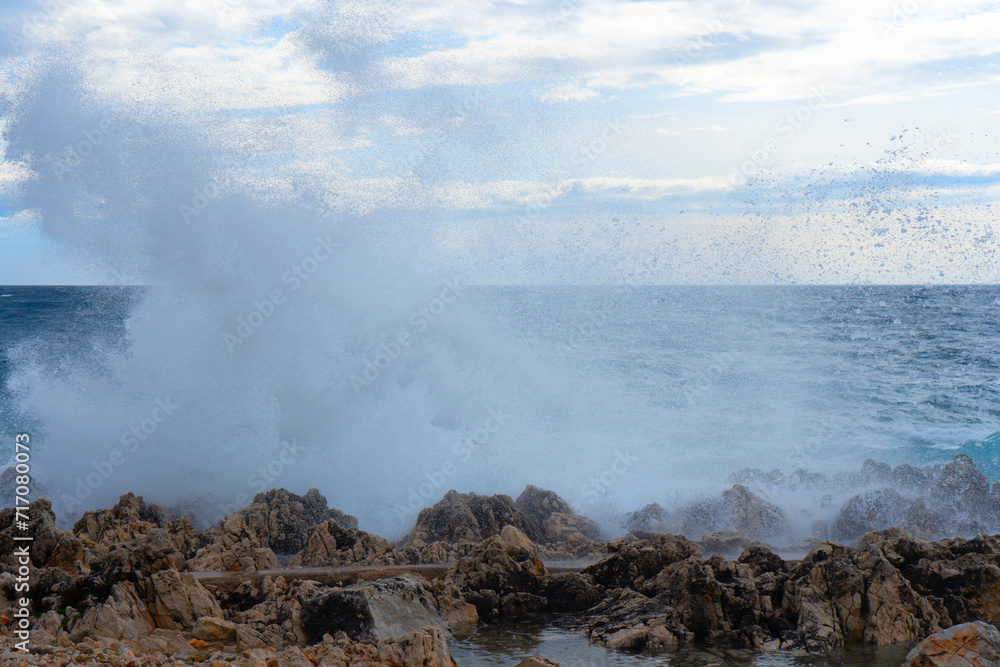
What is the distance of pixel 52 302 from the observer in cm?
4591

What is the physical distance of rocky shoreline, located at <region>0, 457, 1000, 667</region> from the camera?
22.1 feet

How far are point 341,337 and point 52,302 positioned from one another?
3654cm

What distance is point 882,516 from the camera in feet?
38.5

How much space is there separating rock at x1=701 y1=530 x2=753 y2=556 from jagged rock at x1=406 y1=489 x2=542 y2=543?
2.35 metres

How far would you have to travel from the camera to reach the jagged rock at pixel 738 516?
11844 millimetres

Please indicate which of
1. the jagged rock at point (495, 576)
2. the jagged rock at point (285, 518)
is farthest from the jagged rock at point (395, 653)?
the jagged rock at point (285, 518)

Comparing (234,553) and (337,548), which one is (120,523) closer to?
(234,553)

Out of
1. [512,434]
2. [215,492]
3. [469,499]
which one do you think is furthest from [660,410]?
[215,492]

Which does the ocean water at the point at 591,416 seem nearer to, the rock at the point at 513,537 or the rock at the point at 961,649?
the rock at the point at 513,537

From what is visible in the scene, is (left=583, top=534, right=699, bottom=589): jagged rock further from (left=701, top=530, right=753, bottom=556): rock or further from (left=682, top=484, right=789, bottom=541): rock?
(left=682, top=484, right=789, bottom=541): rock

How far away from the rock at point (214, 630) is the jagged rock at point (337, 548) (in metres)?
2.54

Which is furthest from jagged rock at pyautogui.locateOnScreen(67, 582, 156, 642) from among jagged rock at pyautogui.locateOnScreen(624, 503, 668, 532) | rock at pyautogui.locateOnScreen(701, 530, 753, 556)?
jagged rock at pyautogui.locateOnScreen(624, 503, 668, 532)

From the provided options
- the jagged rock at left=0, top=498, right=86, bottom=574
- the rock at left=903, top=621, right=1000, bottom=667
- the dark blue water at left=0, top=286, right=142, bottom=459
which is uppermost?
the dark blue water at left=0, top=286, right=142, bottom=459

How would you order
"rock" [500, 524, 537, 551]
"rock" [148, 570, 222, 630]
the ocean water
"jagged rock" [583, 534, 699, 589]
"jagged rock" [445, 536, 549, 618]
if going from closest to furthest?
"rock" [148, 570, 222, 630] < "jagged rock" [445, 536, 549, 618] < "jagged rock" [583, 534, 699, 589] < "rock" [500, 524, 537, 551] < the ocean water
